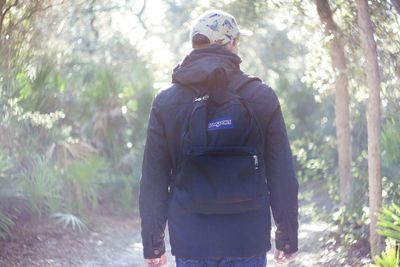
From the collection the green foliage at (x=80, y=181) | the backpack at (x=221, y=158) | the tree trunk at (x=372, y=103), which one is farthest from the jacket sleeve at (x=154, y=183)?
the green foliage at (x=80, y=181)

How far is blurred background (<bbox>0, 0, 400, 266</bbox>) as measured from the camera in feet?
21.3

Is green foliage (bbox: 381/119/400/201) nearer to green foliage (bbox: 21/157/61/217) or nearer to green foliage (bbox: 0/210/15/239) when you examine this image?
green foliage (bbox: 0/210/15/239)

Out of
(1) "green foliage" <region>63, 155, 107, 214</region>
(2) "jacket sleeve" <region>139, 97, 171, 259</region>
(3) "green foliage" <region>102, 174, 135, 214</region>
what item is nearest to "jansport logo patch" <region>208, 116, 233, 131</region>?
(2) "jacket sleeve" <region>139, 97, 171, 259</region>

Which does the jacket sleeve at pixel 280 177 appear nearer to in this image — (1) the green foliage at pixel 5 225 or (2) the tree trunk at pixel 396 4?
(2) the tree trunk at pixel 396 4

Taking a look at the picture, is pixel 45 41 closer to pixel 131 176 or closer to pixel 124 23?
pixel 131 176

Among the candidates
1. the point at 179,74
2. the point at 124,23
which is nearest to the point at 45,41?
the point at 179,74

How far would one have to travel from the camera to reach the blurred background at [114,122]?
6.50 m

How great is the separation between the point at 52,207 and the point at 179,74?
227 inches

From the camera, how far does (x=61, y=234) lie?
318 inches

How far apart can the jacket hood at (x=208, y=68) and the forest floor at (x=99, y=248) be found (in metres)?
3.64

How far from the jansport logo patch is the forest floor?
12.0 feet

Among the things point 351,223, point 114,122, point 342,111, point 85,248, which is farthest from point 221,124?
point 114,122

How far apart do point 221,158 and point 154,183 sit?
0.38 meters

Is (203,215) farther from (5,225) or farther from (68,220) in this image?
(68,220)
